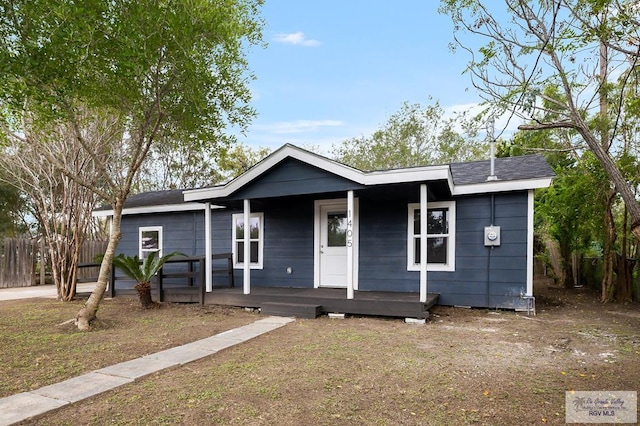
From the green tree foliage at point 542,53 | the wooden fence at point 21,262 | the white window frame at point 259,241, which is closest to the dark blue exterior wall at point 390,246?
the white window frame at point 259,241

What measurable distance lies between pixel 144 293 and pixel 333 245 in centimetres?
382

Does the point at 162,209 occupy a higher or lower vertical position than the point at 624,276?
higher

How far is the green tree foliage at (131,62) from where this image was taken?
15.7 ft

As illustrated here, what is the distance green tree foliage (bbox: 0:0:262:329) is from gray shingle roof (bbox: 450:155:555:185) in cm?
440

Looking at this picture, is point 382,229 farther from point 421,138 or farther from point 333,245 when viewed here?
point 421,138

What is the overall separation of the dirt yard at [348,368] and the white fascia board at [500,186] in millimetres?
2133

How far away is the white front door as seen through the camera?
7.87 m

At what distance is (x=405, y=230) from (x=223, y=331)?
3865 millimetres

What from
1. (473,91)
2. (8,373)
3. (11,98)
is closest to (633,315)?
(473,91)

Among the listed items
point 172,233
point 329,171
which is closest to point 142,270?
point 172,233

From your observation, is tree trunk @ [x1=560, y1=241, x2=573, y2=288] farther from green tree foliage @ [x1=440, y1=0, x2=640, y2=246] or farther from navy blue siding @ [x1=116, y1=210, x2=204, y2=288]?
navy blue siding @ [x1=116, y1=210, x2=204, y2=288]

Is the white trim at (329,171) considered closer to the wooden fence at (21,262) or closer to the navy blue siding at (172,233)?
the navy blue siding at (172,233)

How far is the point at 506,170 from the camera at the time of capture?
7.45 metres

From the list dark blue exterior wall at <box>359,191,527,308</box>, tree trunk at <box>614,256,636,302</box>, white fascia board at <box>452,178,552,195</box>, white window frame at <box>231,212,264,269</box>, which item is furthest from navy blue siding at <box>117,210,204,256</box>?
tree trunk at <box>614,256,636,302</box>
